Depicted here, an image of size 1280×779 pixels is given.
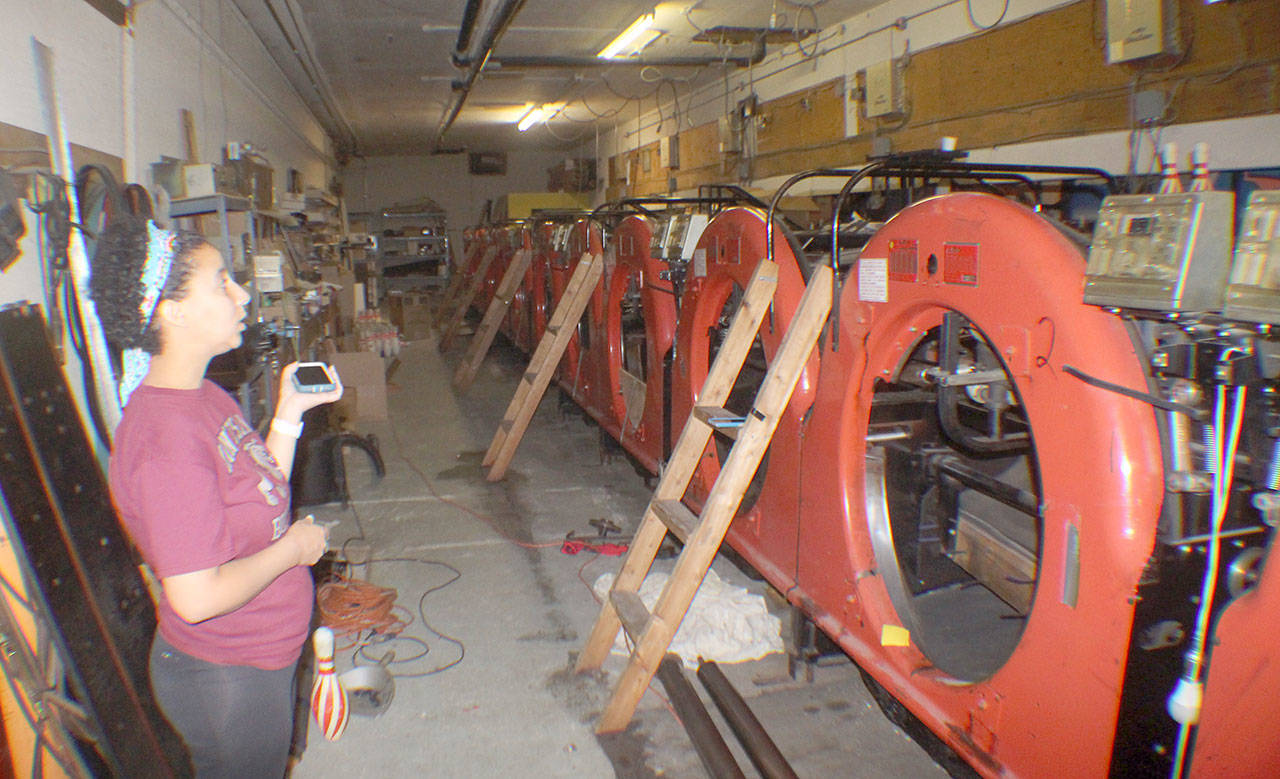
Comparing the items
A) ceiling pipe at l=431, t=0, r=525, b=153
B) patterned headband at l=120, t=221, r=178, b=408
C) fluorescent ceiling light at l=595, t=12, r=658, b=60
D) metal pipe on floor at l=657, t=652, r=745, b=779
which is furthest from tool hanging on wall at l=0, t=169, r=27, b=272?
fluorescent ceiling light at l=595, t=12, r=658, b=60

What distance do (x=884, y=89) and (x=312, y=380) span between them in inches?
249

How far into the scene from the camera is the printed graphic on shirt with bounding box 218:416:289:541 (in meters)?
1.56

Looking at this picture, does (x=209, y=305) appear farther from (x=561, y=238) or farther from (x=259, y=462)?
(x=561, y=238)

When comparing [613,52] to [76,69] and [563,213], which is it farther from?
[76,69]

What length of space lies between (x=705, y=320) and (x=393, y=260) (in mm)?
13391

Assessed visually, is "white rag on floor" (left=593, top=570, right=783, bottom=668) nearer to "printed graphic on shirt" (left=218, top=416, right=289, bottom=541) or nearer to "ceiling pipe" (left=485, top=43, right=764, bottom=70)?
"printed graphic on shirt" (left=218, top=416, right=289, bottom=541)

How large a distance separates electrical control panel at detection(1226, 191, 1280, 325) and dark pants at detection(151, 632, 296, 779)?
81.7 inches

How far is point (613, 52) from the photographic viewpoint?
27.1ft

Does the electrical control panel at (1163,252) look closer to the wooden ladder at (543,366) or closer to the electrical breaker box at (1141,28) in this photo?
the electrical breaker box at (1141,28)

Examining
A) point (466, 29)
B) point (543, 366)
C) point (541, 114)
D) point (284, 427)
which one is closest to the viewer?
point (284, 427)

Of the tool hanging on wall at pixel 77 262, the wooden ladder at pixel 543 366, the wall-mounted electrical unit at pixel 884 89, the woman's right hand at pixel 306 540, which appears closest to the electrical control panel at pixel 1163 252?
the woman's right hand at pixel 306 540

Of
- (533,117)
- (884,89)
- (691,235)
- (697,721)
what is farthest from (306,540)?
(533,117)

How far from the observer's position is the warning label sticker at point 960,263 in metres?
1.99

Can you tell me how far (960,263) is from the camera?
2039mm
